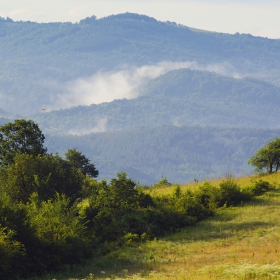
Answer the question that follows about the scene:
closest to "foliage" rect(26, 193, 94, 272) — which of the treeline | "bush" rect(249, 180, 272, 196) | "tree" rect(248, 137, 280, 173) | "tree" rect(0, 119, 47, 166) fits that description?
the treeline

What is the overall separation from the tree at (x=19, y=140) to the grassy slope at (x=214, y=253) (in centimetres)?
1519

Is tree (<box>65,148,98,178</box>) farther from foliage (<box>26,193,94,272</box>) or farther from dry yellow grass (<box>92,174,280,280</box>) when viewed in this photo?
foliage (<box>26,193,94,272</box>)

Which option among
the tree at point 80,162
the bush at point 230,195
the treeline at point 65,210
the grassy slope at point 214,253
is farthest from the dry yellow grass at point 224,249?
the tree at point 80,162

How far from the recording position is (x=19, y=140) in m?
43.3

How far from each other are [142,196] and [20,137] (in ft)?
43.5

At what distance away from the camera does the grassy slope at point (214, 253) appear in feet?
65.5

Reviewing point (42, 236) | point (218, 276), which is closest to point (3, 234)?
point (42, 236)

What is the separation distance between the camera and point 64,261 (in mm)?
24172

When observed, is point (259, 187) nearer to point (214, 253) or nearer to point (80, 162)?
point (214, 253)

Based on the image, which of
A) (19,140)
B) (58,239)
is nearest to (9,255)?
(58,239)

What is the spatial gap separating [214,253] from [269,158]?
25946 mm

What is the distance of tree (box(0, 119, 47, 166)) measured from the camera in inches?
1688

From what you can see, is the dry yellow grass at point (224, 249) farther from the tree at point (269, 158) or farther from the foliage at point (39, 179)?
the tree at point (269, 158)

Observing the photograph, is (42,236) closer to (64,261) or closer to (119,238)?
(64,261)
